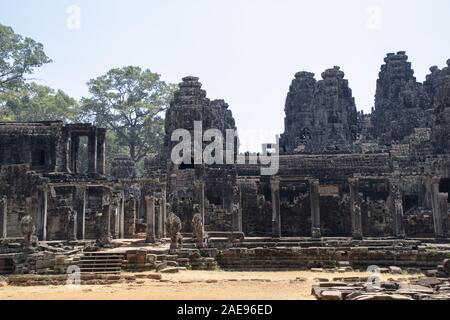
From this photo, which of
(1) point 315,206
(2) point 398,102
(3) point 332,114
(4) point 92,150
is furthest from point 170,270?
(2) point 398,102

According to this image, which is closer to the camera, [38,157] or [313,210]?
[313,210]

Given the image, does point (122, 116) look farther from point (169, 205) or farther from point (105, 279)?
point (105, 279)

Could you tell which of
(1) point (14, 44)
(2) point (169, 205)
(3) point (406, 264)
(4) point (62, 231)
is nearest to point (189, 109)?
(2) point (169, 205)

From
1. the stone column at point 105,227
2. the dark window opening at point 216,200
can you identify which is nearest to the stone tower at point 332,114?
the dark window opening at point 216,200

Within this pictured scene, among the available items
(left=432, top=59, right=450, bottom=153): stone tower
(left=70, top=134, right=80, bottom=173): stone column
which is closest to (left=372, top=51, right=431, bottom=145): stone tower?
(left=432, top=59, right=450, bottom=153): stone tower

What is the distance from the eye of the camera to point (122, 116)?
190 feet

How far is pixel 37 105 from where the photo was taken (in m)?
54.8

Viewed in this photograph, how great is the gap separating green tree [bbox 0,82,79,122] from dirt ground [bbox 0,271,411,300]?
132ft

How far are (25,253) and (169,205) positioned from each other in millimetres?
13967

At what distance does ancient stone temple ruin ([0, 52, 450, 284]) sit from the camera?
24609 millimetres

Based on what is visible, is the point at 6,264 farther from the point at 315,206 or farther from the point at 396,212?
the point at 396,212

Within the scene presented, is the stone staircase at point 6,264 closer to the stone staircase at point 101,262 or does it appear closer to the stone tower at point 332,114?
the stone staircase at point 101,262

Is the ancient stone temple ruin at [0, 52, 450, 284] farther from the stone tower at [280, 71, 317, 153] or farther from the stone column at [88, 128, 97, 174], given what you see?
the stone tower at [280, 71, 317, 153]

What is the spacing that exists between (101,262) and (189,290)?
21.1 feet
